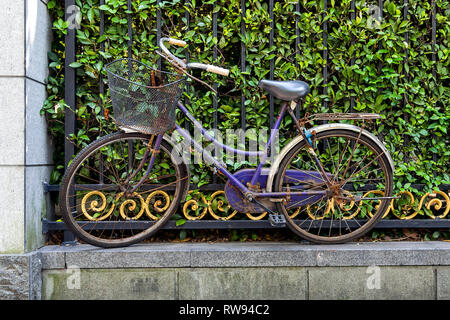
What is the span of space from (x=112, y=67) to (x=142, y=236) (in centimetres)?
137

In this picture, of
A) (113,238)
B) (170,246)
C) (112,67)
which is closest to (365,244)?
(170,246)

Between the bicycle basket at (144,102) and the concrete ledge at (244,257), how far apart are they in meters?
1.00

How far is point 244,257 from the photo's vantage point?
11.1ft

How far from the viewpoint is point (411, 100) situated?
368 cm

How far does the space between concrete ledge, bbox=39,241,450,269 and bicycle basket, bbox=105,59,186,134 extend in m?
1.00

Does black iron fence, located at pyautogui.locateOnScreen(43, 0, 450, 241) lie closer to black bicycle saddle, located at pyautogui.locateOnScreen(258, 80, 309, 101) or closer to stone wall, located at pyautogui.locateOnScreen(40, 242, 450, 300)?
stone wall, located at pyautogui.locateOnScreen(40, 242, 450, 300)

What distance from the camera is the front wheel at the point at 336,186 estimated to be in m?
3.44

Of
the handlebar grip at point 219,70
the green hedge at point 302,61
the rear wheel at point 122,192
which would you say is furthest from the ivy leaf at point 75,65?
the handlebar grip at point 219,70

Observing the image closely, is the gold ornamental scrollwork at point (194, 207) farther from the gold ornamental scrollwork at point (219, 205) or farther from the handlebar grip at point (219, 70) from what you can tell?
the handlebar grip at point (219, 70)

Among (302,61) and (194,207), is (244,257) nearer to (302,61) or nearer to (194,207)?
(194,207)

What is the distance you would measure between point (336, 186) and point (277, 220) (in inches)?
22.3

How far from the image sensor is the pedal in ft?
10.8

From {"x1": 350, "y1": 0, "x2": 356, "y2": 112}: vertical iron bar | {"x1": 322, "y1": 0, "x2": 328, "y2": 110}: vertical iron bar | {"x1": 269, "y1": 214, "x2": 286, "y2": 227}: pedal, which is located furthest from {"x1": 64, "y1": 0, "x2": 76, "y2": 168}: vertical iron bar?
{"x1": 350, "y1": 0, "x2": 356, "y2": 112}: vertical iron bar

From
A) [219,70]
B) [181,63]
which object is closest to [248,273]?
[219,70]
